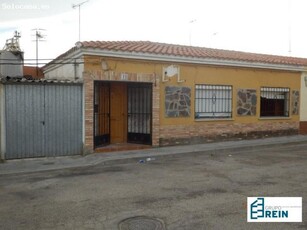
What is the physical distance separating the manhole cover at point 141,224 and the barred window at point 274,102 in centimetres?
1131

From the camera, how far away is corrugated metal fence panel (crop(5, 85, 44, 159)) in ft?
33.4

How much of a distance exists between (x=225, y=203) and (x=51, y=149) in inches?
256

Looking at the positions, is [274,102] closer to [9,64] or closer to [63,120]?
[63,120]

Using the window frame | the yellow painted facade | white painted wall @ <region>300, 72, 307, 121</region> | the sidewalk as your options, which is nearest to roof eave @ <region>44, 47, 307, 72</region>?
the yellow painted facade

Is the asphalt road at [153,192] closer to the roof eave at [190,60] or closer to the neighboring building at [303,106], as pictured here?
the roof eave at [190,60]

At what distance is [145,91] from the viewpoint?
41.6 feet

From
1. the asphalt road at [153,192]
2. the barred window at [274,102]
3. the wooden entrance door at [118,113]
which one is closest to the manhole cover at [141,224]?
the asphalt road at [153,192]

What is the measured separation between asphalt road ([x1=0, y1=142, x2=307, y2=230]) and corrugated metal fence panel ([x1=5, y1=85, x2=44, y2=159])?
1.70 meters

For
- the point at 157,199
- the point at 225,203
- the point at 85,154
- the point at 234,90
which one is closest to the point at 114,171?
the point at 85,154

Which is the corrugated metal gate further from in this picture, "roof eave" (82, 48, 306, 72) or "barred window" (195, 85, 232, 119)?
"barred window" (195, 85, 232, 119)

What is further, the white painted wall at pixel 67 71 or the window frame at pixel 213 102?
the window frame at pixel 213 102

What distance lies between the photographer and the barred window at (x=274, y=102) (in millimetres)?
15305

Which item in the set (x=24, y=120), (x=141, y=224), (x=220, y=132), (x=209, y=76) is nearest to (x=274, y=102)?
(x=220, y=132)

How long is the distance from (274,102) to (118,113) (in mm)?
7453
